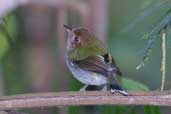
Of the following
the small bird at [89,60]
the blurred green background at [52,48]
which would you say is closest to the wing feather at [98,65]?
the small bird at [89,60]

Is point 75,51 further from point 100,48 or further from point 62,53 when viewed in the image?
point 62,53

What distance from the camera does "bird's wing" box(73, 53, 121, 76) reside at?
2.61 m

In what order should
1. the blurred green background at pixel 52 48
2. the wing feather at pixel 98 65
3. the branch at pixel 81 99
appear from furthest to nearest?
1. the blurred green background at pixel 52 48
2. the wing feather at pixel 98 65
3. the branch at pixel 81 99

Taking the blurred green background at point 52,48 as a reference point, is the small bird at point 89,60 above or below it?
above

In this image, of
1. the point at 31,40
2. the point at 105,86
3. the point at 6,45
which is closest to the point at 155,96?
the point at 105,86

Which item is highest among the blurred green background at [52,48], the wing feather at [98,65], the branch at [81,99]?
the branch at [81,99]

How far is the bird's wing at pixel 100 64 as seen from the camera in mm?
2609

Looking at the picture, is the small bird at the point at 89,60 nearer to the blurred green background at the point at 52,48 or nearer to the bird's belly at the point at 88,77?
the bird's belly at the point at 88,77

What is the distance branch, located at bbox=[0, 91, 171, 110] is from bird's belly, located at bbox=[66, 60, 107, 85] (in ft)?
2.50

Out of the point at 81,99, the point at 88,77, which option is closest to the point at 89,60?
the point at 88,77

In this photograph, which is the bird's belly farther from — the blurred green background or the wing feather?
the blurred green background

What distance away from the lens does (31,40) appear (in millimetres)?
5227

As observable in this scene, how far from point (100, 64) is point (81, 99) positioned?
92 centimetres

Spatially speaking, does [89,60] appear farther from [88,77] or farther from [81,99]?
[81,99]
